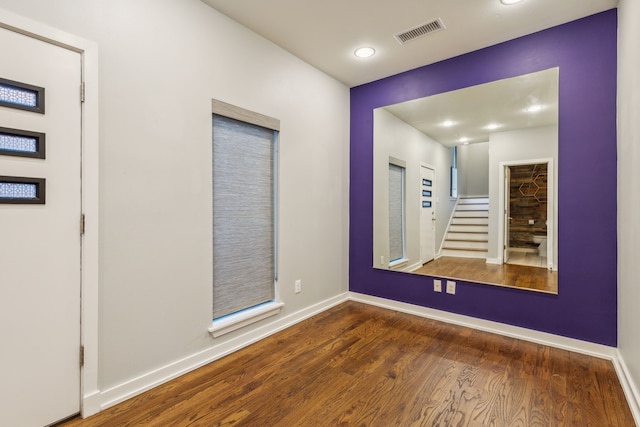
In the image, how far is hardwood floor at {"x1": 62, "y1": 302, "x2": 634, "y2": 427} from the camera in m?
1.66

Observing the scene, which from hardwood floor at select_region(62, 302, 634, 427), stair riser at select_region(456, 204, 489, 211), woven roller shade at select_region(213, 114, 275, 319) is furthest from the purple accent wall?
woven roller shade at select_region(213, 114, 275, 319)

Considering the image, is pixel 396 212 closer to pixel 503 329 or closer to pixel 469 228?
pixel 469 228

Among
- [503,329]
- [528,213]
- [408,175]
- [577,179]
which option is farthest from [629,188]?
[408,175]

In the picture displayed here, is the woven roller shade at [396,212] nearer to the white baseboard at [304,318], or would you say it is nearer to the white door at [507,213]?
the white baseboard at [304,318]

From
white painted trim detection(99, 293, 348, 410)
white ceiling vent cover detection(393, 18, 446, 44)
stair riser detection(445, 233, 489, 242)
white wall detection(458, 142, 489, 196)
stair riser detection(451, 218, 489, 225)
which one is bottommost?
white painted trim detection(99, 293, 348, 410)

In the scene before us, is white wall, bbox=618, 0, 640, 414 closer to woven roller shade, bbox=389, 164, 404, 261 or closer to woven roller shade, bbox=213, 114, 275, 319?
woven roller shade, bbox=389, 164, 404, 261

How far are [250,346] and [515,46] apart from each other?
345 centimetres

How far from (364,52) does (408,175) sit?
1.36 metres

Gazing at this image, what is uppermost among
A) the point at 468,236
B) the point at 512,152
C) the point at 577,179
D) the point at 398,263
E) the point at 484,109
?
the point at 484,109

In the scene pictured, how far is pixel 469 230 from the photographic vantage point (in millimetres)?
3070

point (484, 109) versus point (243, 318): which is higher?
point (484, 109)

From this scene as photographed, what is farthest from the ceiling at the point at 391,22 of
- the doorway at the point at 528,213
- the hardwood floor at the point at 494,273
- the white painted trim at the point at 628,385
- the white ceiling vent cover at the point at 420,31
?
the white painted trim at the point at 628,385

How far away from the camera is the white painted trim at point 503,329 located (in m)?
2.35

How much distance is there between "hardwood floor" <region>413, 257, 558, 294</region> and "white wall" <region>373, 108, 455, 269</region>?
0.60ft
